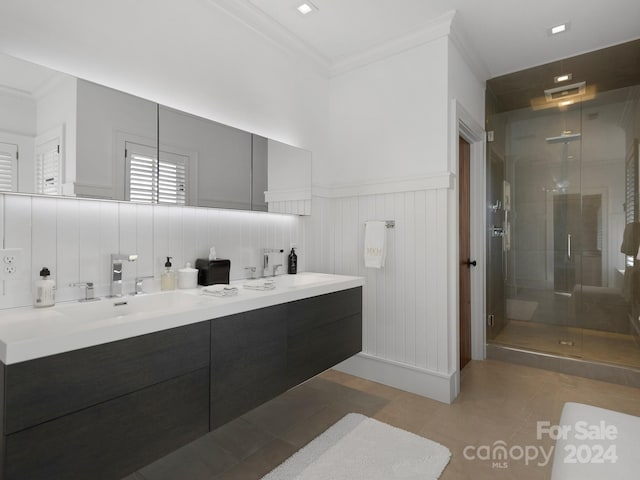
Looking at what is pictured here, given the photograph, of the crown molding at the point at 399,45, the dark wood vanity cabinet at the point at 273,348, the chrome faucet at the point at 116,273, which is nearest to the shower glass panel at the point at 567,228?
the crown molding at the point at 399,45

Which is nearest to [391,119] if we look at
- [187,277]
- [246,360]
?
[187,277]

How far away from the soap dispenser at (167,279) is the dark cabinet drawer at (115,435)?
63 centimetres

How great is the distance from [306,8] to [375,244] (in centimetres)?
167

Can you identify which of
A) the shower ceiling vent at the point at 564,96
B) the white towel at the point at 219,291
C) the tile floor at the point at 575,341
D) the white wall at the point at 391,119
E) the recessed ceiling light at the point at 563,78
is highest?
the recessed ceiling light at the point at 563,78

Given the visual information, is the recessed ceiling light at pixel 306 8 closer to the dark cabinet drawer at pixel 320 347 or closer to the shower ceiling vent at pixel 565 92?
the dark cabinet drawer at pixel 320 347

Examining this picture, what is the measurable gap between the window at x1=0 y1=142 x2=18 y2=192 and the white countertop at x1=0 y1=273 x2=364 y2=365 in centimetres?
50

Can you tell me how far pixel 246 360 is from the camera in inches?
63.5

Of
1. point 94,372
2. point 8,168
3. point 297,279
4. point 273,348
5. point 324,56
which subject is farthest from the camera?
point 324,56

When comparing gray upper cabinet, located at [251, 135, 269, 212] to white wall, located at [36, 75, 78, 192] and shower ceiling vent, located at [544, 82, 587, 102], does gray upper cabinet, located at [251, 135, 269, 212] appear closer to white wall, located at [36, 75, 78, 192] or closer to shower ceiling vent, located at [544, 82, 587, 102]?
white wall, located at [36, 75, 78, 192]

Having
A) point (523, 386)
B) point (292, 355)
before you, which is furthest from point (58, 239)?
point (523, 386)

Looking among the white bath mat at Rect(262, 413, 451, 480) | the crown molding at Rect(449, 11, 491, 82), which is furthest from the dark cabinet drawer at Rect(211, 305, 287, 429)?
the crown molding at Rect(449, 11, 491, 82)

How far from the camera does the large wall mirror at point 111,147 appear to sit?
1426mm

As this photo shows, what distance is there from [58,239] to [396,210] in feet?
6.86

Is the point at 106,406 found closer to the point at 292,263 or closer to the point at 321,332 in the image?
the point at 321,332
